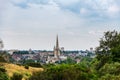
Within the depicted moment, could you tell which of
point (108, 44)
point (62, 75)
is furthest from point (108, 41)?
point (62, 75)

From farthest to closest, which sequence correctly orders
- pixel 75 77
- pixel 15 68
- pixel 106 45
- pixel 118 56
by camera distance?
pixel 15 68
pixel 106 45
pixel 118 56
pixel 75 77

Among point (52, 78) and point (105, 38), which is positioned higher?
point (105, 38)

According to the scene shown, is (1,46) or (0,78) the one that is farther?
(1,46)

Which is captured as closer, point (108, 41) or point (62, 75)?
point (62, 75)

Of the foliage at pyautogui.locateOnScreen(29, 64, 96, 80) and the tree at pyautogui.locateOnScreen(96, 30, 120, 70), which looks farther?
the tree at pyautogui.locateOnScreen(96, 30, 120, 70)

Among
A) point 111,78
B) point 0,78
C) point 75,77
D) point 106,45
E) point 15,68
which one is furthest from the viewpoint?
point 15,68

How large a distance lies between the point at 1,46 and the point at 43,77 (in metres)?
37.9

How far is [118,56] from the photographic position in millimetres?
66188

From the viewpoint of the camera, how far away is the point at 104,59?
67250 millimetres

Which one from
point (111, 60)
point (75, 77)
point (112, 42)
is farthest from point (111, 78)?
point (112, 42)

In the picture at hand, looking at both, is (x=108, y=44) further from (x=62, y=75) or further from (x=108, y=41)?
(x=62, y=75)

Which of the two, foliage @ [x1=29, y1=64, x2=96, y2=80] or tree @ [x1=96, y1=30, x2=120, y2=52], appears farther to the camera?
tree @ [x1=96, y1=30, x2=120, y2=52]

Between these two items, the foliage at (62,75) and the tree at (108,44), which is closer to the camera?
the foliage at (62,75)

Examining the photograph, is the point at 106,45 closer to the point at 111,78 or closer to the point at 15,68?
the point at 15,68
